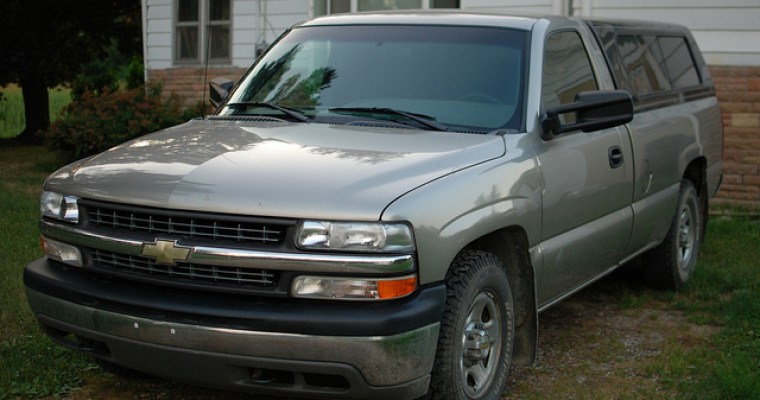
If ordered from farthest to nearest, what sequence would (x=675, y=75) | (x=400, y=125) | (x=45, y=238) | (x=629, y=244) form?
1. (x=675, y=75)
2. (x=629, y=244)
3. (x=400, y=125)
4. (x=45, y=238)

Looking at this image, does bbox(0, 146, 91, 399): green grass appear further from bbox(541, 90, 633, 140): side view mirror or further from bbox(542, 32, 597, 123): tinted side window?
bbox(542, 32, 597, 123): tinted side window

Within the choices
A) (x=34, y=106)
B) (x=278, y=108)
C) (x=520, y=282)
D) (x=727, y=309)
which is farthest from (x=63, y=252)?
(x=34, y=106)

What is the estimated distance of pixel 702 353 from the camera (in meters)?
5.60

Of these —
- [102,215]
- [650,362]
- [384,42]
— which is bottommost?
[650,362]

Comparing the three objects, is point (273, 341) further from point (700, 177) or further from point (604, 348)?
point (700, 177)

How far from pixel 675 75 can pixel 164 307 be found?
14.7 feet

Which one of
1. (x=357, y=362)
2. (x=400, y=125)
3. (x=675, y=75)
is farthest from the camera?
(x=675, y=75)

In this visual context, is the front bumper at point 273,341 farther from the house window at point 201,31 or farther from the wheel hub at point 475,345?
the house window at point 201,31

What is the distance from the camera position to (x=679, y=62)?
24.0 feet

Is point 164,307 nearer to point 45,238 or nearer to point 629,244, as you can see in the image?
point 45,238

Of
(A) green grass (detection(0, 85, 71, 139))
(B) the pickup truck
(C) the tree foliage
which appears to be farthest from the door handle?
(A) green grass (detection(0, 85, 71, 139))

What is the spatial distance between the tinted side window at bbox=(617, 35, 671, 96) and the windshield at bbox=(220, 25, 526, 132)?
1.26m

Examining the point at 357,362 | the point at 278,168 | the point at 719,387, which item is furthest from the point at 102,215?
the point at 719,387

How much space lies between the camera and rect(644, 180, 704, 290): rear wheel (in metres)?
6.89
